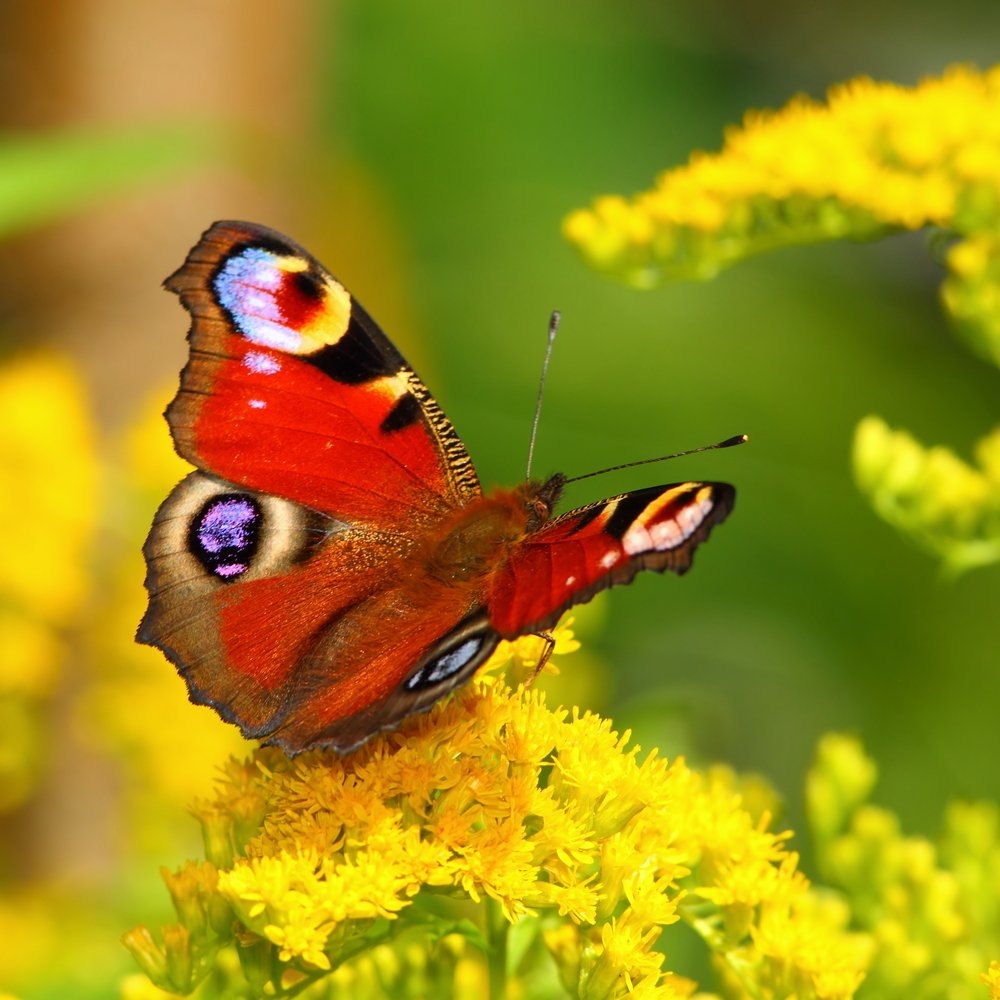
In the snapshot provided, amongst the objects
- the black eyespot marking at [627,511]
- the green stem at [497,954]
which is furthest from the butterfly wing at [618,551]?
the green stem at [497,954]

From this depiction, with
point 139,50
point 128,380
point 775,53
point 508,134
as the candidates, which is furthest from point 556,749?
point 775,53

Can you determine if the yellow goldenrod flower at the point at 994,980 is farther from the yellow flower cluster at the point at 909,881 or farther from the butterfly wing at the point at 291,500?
the butterfly wing at the point at 291,500

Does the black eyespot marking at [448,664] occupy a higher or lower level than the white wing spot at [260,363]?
lower

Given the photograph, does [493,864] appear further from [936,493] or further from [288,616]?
[936,493]

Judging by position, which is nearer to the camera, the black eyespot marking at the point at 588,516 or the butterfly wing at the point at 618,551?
the butterfly wing at the point at 618,551

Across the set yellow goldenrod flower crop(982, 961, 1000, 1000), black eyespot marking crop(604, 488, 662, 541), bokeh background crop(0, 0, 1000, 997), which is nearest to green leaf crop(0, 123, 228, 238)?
bokeh background crop(0, 0, 1000, 997)

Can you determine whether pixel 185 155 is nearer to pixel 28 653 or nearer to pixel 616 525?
pixel 28 653
